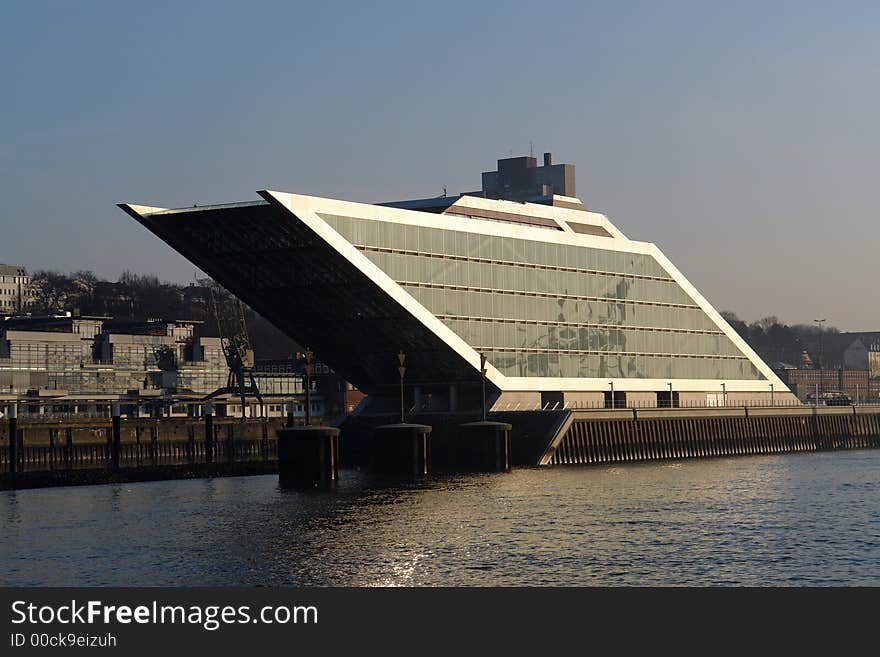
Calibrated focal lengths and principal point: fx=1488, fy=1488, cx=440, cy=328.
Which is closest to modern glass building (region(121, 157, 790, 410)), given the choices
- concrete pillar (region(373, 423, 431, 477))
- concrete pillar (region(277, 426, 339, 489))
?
concrete pillar (region(373, 423, 431, 477))

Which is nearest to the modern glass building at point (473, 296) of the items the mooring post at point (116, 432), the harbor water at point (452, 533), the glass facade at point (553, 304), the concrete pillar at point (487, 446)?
the glass facade at point (553, 304)

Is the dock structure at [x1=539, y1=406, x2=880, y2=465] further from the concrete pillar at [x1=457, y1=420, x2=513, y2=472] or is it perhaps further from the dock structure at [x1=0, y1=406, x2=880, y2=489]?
the concrete pillar at [x1=457, y1=420, x2=513, y2=472]

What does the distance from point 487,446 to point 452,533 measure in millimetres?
36742

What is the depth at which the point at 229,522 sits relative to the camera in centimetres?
6056

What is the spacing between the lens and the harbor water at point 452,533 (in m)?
45.5

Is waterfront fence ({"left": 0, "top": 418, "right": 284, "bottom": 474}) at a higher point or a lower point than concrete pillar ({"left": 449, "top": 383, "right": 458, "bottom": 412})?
lower

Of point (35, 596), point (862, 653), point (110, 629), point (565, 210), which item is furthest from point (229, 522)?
point (565, 210)

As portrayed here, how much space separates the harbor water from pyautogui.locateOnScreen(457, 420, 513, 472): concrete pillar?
6815 mm

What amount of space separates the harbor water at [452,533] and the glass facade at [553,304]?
17.8 metres

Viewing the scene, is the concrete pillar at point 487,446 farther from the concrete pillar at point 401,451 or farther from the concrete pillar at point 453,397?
the concrete pillar at point 453,397

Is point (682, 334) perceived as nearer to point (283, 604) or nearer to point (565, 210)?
point (565, 210)

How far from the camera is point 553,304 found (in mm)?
109875

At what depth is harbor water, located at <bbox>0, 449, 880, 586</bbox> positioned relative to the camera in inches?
1790

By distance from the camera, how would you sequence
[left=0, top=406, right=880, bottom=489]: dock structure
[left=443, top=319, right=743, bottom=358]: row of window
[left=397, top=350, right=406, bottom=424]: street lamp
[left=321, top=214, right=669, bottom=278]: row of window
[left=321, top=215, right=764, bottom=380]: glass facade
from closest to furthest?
1. [left=0, top=406, right=880, bottom=489]: dock structure
2. [left=397, top=350, right=406, bottom=424]: street lamp
3. [left=321, top=214, right=669, bottom=278]: row of window
4. [left=321, top=215, right=764, bottom=380]: glass facade
5. [left=443, top=319, right=743, bottom=358]: row of window
